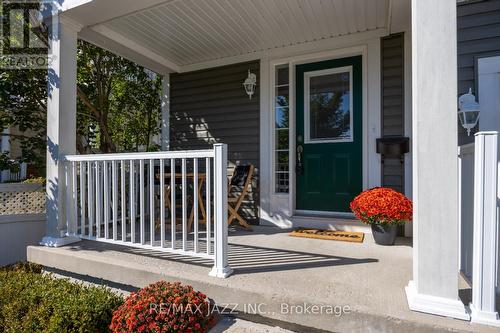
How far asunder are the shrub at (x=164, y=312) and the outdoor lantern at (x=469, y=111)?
263 cm

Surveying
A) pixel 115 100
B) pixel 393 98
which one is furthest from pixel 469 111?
pixel 115 100

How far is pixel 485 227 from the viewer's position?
4.88 feet

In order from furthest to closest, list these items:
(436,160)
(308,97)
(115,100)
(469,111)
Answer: (115,100) < (308,97) < (469,111) < (436,160)

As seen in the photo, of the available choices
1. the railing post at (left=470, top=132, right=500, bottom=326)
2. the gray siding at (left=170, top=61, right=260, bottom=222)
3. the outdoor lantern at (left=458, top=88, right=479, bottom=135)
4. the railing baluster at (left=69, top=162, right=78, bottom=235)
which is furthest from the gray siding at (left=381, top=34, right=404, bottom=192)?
the railing baluster at (left=69, top=162, right=78, bottom=235)

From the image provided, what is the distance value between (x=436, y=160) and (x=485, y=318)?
0.80 m

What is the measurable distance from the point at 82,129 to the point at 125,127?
1213 mm

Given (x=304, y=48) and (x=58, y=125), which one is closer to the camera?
(x=58, y=125)

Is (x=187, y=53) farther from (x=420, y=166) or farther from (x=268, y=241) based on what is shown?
(x=420, y=166)

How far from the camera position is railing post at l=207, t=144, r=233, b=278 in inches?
79.7

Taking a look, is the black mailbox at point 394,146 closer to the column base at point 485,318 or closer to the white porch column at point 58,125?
the column base at point 485,318

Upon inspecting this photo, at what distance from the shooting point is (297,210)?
3.81 meters

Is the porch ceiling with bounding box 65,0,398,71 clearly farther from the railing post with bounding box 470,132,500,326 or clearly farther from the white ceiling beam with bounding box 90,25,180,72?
the railing post with bounding box 470,132,500,326

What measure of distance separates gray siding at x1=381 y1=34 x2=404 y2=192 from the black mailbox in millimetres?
76

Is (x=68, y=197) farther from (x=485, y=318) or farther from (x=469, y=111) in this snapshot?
(x=469, y=111)
